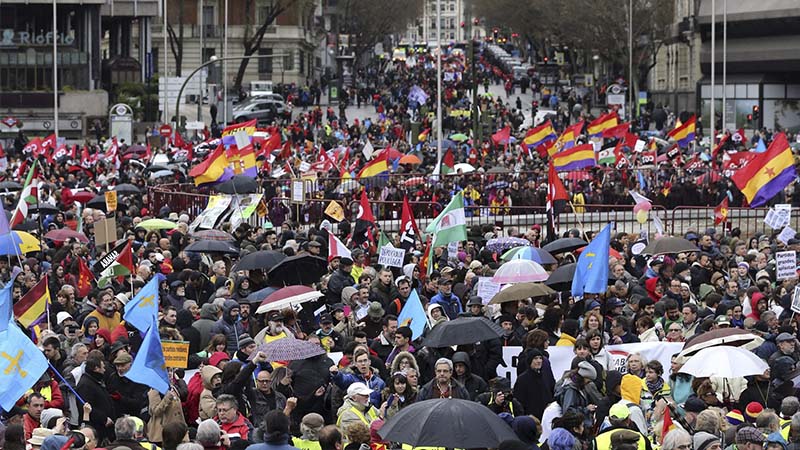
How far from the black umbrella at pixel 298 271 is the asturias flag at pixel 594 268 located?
11.3ft

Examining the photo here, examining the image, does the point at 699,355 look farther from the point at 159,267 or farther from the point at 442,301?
the point at 159,267

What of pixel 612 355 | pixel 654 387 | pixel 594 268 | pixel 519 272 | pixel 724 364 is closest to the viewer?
pixel 724 364

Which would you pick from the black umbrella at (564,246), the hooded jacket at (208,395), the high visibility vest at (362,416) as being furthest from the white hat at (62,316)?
the black umbrella at (564,246)

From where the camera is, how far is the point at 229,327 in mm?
17219

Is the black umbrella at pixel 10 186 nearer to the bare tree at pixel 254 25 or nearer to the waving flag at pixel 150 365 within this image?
the waving flag at pixel 150 365

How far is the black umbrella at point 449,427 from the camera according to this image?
37.5 ft

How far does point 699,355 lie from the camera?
14117 mm

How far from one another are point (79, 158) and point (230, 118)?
3058 centimetres

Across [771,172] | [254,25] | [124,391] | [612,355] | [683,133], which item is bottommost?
[124,391]

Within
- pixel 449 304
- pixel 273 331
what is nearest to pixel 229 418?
pixel 273 331

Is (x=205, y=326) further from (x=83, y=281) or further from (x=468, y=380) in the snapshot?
(x=83, y=281)

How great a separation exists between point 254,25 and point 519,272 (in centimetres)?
8634

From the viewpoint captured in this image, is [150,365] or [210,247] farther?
[210,247]

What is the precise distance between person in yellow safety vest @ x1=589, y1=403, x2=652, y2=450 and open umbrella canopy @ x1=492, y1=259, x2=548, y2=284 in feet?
21.0
